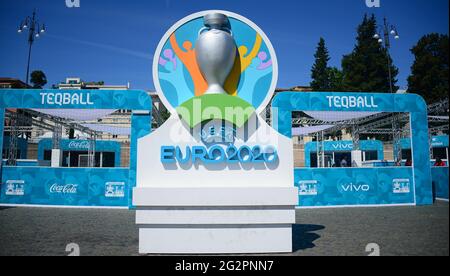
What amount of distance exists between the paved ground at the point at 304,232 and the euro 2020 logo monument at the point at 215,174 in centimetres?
68

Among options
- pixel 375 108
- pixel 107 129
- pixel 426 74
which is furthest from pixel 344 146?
pixel 107 129

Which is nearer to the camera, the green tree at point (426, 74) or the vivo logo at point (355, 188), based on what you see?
the vivo logo at point (355, 188)

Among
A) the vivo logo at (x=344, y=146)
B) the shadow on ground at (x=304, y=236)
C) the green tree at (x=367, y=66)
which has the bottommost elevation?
the shadow on ground at (x=304, y=236)

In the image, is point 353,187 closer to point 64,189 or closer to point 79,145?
point 64,189

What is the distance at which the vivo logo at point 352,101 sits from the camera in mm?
11141

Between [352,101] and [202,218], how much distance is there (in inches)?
334

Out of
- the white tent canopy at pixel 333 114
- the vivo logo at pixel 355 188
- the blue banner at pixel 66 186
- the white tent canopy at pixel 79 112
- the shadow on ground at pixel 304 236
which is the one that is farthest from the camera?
the white tent canopy at pixel 333 114

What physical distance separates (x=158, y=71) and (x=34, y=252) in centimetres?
345

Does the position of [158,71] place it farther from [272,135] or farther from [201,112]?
[272,135]

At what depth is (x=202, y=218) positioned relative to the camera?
4617 millimetres

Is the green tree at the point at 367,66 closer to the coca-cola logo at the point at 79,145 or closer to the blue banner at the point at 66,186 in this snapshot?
the coca-cola logo at the point at 79,145

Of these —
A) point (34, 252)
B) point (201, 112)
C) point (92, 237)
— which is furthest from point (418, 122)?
point (34, 252)

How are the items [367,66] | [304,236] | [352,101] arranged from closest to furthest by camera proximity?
[304,236], [352,101], [367,66]

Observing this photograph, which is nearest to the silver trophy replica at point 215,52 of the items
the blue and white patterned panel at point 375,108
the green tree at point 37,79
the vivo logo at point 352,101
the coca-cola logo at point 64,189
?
the blue and white patterned panel at point 375,108
